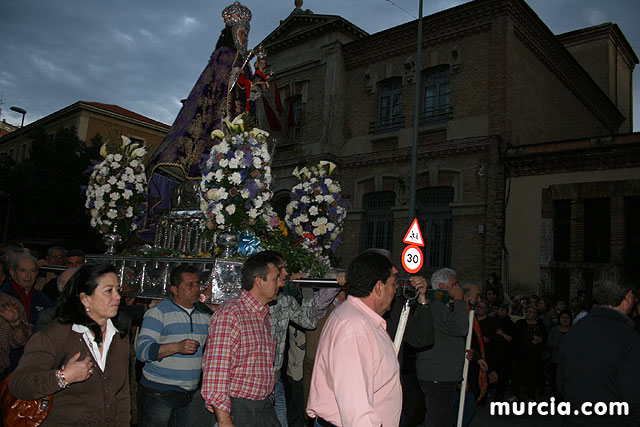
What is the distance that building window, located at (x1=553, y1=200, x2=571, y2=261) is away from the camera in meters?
15.2

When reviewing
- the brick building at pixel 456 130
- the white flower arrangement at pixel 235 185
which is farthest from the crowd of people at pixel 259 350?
the brick building at pixel 456 130

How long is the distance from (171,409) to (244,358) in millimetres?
1224

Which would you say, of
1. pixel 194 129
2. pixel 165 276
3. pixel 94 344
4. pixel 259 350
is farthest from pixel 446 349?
pixel 194 129

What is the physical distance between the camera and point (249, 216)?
18.8 feet

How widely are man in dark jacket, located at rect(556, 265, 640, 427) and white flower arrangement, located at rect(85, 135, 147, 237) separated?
598 cm

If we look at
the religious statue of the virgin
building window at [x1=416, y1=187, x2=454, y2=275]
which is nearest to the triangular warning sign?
building window at [x1=416, y1=187, x2=454, y2=275]

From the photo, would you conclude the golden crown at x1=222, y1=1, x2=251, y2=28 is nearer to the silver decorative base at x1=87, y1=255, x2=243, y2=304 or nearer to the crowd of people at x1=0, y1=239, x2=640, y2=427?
the silver decorative base at x1=87, y1=255, x2=243, y2=304

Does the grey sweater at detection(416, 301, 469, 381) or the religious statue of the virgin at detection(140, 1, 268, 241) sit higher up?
the religious statue of the virgin at detection(140, 1, 268, 241)

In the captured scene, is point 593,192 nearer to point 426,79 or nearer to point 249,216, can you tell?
point 426,79

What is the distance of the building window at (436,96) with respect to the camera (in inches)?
687

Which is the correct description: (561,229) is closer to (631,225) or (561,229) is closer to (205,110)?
(631,225)

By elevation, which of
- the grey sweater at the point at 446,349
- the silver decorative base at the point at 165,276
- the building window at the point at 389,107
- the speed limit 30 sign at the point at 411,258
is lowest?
the grey sweater at the point at 446,349

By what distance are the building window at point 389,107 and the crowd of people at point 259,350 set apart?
13.9m

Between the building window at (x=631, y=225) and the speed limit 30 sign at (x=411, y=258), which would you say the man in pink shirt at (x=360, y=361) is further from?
the building window at (x=631, y=225)
